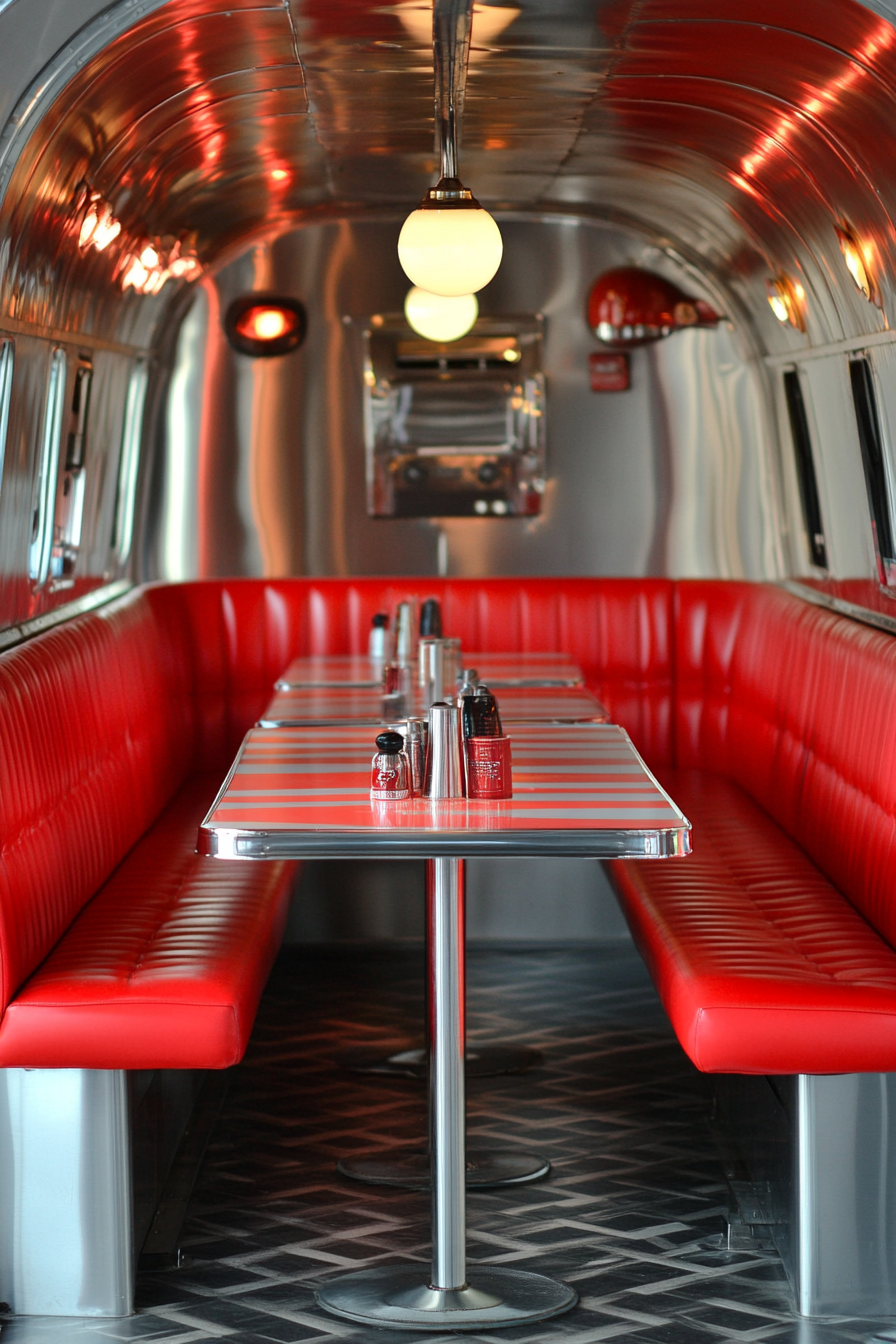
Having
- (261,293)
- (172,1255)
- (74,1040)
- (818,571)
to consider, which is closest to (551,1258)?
(172,1255)

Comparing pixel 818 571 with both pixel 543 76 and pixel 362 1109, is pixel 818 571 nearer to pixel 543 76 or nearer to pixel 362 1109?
pixel 543 76

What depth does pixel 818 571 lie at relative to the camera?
618 centimetres

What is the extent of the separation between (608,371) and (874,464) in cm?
220

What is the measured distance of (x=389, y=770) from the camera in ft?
11.0

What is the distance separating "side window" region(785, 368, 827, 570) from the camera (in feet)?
20.2

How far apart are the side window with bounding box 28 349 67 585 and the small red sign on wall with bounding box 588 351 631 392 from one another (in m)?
2.69

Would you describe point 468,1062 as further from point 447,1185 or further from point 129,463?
point 129,463

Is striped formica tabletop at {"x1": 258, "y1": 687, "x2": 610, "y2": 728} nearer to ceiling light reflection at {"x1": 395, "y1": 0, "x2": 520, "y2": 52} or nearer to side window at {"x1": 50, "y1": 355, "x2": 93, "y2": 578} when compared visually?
side window at {"x1": 50, "y1": 355, "x2": 93, "y2": 578}

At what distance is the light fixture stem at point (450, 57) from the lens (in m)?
4.16

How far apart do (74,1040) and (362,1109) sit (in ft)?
4.70

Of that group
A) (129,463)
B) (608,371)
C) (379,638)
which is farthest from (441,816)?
(608,371)

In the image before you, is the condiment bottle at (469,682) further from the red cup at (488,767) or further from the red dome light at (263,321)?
the red dome light at (263,321)

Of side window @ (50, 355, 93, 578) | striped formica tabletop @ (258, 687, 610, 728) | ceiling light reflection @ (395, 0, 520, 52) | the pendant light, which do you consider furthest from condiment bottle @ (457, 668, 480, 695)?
ceiling light reflection @ (395, 0, 520, 52)

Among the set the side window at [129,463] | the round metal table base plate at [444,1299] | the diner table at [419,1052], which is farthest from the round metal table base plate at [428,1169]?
the side window at [129,463]
